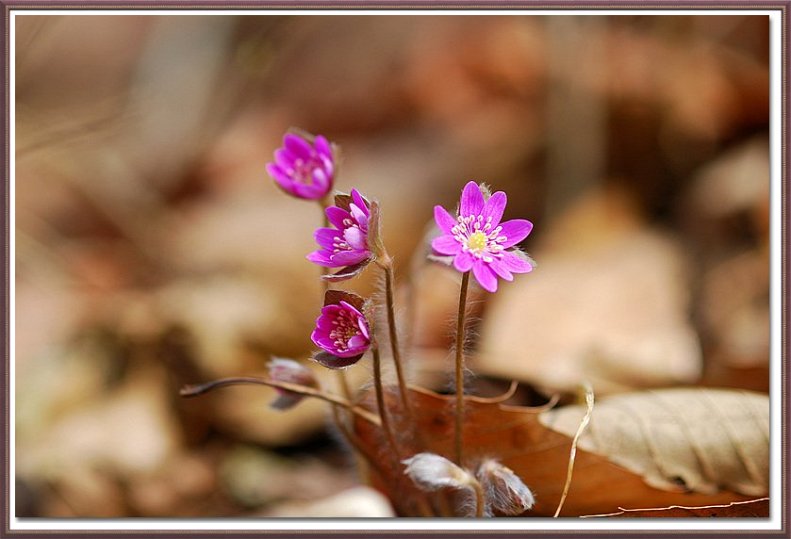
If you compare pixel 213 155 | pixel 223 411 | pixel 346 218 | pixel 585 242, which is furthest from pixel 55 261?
pixel 346 218

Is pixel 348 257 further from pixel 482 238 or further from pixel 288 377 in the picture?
pixel 288 377

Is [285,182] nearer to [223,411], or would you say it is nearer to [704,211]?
[223,411]

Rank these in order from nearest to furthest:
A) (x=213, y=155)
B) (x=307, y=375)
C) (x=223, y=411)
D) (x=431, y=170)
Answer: (x=307, y=375), (x=223, y=411), (x=431, y=170), (x=213, y=155)

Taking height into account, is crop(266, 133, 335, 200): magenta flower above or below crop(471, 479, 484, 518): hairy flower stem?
above

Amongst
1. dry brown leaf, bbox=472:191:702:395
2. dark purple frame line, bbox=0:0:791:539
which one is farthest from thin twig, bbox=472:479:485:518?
dry brown leaf, bbox=472:191:702:395

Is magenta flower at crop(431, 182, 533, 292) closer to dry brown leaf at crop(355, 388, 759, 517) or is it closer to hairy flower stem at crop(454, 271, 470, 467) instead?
hairy flower stem at crop(454, 271, 470, 467)

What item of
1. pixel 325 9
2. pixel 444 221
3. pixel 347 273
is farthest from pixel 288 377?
pixel 325 9
